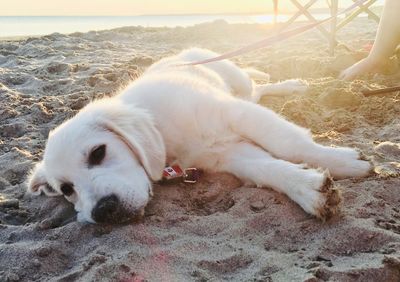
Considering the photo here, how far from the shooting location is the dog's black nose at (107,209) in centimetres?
242

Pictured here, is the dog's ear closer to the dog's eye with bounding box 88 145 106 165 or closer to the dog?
the dog

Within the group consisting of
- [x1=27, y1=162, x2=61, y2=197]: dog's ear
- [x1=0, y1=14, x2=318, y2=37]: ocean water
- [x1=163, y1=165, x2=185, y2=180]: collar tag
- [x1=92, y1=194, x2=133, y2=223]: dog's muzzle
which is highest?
[x1=92, y1=194, x2=133, y2=223]: dog's muzzle

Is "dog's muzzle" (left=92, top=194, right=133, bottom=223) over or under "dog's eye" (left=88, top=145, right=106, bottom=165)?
under

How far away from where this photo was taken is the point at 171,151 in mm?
3076

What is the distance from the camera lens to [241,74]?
186 inches

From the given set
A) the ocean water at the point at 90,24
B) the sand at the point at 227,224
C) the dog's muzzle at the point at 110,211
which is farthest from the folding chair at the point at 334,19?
the ocean water at the point at 90,24

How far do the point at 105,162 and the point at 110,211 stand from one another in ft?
1.14

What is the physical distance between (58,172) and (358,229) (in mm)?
1578

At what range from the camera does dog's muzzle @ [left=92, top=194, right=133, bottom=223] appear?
2.42 m

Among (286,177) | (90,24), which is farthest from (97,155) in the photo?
(90,24)

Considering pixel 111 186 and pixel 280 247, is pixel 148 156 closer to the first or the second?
pixel 111 186

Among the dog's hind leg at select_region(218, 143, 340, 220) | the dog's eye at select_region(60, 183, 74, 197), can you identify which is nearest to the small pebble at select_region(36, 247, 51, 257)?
the dog's eye at select_region(60, 183, 74, 197)

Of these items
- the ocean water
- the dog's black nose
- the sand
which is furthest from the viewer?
the ocean water

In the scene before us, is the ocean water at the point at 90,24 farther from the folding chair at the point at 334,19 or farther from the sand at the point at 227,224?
the sand at the point at 227,224
